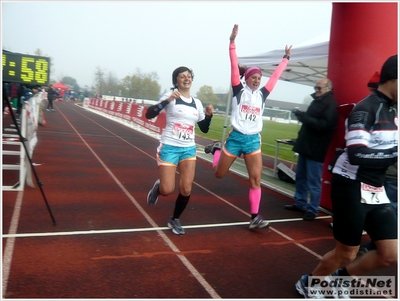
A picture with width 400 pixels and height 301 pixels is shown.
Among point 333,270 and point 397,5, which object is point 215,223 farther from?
point 397,5

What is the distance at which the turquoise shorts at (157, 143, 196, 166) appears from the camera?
4.06 meters

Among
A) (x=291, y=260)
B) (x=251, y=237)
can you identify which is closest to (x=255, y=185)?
(x=251, y=237)

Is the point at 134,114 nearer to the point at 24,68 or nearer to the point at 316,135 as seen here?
the point at 24,68

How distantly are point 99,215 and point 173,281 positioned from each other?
1.94m

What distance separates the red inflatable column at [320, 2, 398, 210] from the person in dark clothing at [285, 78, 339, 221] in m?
0.30

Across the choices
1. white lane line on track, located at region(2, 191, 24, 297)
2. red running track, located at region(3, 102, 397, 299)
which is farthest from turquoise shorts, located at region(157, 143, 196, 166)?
white lane line on track, located at region(2, 191, 24, 297)

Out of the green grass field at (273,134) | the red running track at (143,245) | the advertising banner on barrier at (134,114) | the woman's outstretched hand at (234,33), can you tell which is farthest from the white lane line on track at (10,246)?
the green grass field at (273,134)

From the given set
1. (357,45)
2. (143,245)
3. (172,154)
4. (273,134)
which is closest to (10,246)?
(143,245)

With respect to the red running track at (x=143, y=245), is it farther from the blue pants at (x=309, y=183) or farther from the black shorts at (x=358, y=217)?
the black shorts at (x=358, y=217)

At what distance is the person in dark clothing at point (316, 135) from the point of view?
497cm

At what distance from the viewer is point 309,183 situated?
5191mm

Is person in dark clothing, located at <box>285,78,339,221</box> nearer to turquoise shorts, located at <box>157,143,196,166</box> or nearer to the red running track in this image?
the red running track

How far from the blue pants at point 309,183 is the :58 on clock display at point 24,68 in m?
4.71

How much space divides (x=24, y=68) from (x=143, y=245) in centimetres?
411
